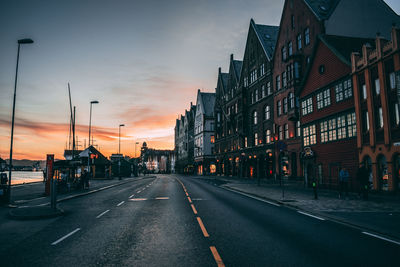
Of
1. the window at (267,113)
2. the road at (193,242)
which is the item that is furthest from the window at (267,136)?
the road at (193,242)

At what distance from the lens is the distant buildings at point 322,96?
64.4ft

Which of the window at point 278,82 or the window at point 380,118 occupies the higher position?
the window at point 278,82

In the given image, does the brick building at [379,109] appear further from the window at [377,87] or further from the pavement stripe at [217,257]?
the pavement stripe at [217,257]

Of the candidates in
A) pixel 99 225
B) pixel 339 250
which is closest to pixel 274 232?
pixel 339 250

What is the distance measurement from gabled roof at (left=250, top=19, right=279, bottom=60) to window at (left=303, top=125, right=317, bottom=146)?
63.2 ft

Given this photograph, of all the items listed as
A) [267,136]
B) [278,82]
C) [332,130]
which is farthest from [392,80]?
[267,136]

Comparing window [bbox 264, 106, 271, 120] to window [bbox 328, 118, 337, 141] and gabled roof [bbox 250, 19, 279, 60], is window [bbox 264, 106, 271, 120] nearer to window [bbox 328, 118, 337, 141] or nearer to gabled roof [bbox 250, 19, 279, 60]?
gabled roof [bbox 250, 19, 279, 60]

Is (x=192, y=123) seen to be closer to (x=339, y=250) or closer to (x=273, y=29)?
(x=273, y=29)

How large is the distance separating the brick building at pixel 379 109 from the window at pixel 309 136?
629 centimetres

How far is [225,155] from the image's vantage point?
65.1 m

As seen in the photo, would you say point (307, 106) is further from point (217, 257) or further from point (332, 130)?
point (217, 257)

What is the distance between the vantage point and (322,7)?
33469 mm

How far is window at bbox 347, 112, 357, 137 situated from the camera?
22.3 m

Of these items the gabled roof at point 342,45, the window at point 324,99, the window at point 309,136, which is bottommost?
the window at point 309,136
